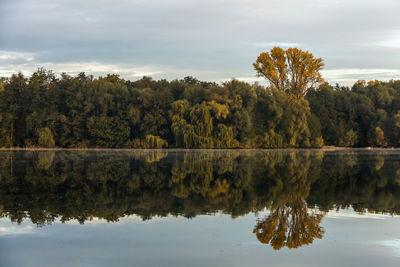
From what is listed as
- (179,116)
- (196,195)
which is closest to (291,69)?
(179,116)

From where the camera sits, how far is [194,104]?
63.7 metres

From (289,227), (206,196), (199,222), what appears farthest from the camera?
(206,196)

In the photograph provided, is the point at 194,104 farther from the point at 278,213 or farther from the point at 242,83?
the point at 278,213

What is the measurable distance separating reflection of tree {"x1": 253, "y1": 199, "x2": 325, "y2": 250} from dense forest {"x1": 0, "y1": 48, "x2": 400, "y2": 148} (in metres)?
44.6

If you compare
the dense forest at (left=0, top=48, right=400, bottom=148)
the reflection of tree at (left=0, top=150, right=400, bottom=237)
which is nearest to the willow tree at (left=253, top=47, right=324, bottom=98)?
the dense forest at (left=0, top=48, right=400, bottom=148)

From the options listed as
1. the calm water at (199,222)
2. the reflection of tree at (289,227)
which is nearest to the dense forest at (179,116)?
the calm water at (199,222)

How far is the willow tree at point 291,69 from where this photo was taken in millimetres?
71881

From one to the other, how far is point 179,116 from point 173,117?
1178mm

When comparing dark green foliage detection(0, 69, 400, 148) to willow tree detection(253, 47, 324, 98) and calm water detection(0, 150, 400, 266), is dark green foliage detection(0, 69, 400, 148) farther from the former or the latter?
calm water detection(0, 150, 400, 266)

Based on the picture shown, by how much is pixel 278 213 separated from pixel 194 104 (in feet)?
169

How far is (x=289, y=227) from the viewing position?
1091 centimetres

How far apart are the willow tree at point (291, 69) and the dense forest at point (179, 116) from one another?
448 millimetres

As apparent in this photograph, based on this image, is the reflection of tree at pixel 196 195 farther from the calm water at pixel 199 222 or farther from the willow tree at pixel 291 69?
the willow tree at pixel 291 69

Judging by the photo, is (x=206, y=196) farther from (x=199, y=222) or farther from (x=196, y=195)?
(x=199, y=222)
